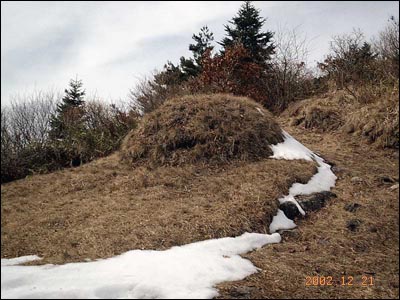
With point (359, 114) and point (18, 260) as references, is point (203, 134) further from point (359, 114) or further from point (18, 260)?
point (18, 260)

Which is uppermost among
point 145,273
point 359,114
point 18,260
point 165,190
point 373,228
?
point 359,114

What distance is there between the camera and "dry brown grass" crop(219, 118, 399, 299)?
3.51m

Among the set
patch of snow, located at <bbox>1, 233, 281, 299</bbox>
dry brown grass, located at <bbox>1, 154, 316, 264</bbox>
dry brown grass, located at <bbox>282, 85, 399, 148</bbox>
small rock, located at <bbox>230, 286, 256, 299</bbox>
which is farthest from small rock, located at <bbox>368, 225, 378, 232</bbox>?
dry brown grass, located at <bbox>282, 85, 399, 148</bbox>

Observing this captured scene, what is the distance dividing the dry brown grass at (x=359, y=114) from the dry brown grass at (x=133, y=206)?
2.01 metres

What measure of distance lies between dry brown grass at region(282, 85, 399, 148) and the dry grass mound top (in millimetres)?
2242

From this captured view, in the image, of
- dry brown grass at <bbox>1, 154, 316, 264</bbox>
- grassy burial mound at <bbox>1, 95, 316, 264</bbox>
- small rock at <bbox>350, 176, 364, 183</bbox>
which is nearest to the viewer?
dry brown grass at <bbox>1, 154, 316, 264</bbox>

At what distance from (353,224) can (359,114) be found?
15.9ft

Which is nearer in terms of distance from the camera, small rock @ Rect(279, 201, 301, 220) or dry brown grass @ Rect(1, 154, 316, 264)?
dry brown grass @ Rect(1, 154, 316, 264)

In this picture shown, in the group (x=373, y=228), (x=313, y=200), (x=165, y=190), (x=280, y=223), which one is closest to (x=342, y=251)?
(x=373, y=228)

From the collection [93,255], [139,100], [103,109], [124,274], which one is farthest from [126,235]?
[139,100]

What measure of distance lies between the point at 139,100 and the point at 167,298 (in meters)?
14.5
